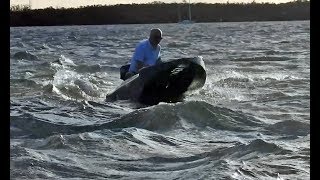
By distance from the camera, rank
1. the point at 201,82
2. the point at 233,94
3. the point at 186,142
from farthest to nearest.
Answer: the point at 233,94, the point at 201,82, the point at 186,142

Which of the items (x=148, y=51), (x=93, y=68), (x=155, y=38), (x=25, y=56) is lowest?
(x=93, y=68)

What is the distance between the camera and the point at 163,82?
28.7 ft

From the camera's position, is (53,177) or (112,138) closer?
(53,177)

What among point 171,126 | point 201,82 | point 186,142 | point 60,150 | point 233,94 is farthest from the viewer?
point 233,94

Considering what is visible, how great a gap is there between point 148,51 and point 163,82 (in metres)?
0.67

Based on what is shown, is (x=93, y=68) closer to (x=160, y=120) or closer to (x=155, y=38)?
(x=155, y=38)

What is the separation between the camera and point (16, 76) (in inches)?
560

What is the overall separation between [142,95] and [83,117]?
1.41 metres

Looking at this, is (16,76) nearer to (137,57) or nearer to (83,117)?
(137,57)

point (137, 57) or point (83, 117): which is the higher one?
point (137, 57)

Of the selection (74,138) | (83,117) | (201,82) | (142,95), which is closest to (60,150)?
(74,138)

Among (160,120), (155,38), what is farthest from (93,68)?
(160,120)

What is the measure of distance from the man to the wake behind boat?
32 centimetres

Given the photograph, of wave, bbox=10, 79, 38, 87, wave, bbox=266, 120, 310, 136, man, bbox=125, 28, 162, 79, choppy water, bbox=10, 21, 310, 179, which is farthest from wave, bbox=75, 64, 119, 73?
wave, bbox=266, 120, 310, 136
